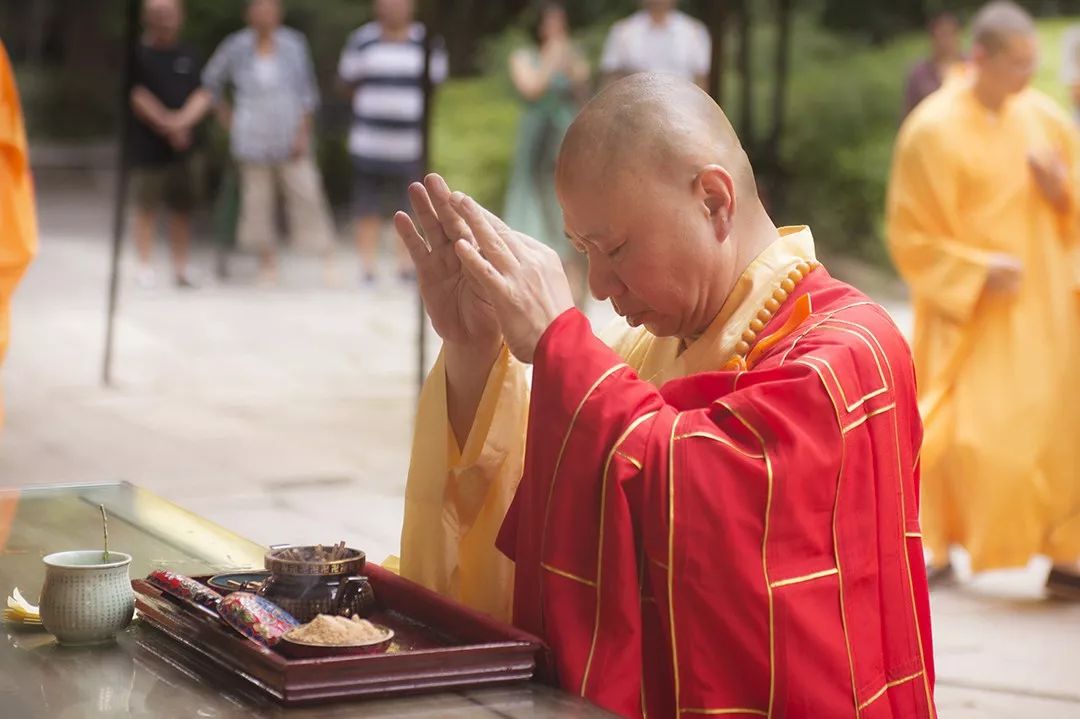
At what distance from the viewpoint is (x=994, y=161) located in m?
5.24

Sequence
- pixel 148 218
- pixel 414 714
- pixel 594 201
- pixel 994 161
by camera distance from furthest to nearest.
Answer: pixel 148 218, pixel 994 161, pixel 594 201, pixel 414 714

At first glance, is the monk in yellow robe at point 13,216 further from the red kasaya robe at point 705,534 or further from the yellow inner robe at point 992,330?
the red kasaya robe at point 705,534

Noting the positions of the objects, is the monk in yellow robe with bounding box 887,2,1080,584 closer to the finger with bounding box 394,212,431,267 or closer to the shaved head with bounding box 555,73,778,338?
the shaved head with bounding box 555,73,778,338

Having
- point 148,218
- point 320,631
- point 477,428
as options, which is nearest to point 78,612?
point 320,631

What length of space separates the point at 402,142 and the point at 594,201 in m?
10.1

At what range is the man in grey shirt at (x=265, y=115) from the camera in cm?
1179

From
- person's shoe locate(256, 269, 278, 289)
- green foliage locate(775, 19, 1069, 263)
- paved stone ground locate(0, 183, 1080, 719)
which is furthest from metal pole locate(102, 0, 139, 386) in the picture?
green foliage locate(775, 19, 1069, 263)

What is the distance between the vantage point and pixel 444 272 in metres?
2.27

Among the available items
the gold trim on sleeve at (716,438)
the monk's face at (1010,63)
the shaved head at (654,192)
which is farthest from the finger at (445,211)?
the monk's face at (1010,63)

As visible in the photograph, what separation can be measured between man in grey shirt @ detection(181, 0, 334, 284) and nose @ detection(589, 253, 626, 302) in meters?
9.48

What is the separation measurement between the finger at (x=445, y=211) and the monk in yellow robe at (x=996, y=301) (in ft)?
11.0

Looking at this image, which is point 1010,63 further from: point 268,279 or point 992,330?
point 268,279

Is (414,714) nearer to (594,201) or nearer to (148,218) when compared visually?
(594,201)

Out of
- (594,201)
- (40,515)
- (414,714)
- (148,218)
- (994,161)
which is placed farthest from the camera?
(148,218)
